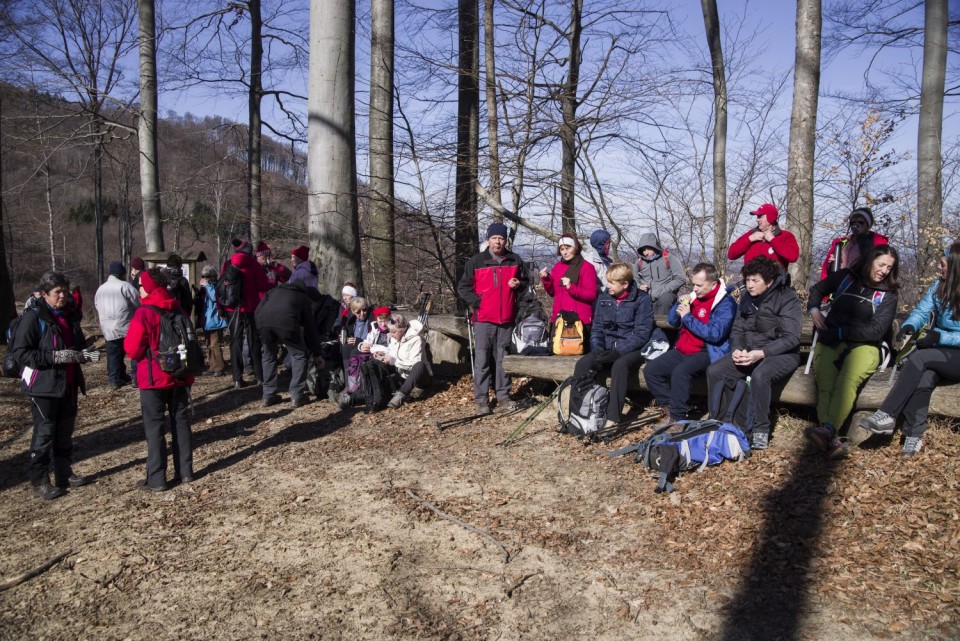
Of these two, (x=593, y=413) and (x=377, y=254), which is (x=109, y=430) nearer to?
(x=377, y=254)

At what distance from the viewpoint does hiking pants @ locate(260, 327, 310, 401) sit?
8.20 meters

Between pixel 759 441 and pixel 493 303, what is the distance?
2.92 meters

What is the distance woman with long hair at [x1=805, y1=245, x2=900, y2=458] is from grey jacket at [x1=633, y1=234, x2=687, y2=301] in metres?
2.31

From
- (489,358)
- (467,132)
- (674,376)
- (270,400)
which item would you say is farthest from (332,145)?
(674,376)

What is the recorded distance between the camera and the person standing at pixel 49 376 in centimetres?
561

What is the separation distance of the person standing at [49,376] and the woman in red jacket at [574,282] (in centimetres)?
439

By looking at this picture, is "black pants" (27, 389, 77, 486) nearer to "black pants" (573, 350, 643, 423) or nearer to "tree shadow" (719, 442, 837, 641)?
"black pants" (573, 350, 643, 423)

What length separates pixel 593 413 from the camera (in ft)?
21.0

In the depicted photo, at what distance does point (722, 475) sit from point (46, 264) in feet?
145

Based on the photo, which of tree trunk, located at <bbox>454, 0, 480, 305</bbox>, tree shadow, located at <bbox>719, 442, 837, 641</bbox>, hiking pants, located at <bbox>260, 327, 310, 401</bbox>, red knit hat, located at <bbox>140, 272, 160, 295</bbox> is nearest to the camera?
tree shadow, located at <bbox>719, 442, 837, 641</bbox>

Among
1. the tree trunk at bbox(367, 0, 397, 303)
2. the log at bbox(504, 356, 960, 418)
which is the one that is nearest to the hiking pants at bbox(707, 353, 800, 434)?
the log at bbox(504, 356, 960, 418)

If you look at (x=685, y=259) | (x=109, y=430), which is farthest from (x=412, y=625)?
(x=685, y=259)

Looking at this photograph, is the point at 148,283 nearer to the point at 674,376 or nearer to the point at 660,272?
the point at 674,376

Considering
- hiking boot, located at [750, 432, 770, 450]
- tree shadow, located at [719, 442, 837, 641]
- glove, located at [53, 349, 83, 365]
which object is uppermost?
glove, located at [53, 349, 83, 365]
